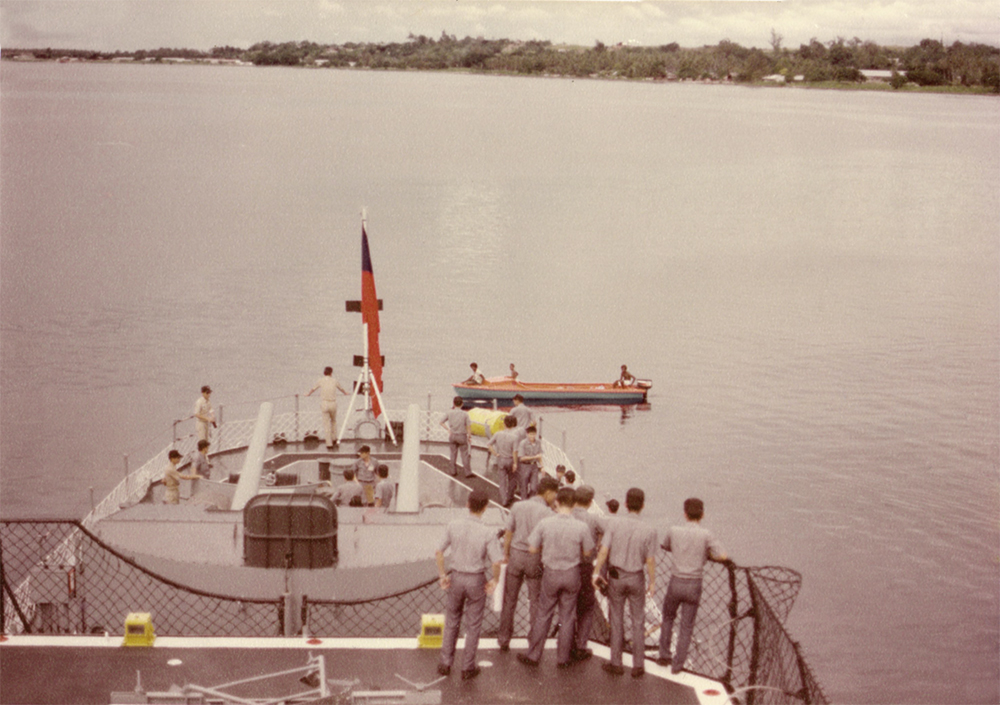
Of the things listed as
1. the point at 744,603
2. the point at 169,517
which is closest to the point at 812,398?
the point at 744,603

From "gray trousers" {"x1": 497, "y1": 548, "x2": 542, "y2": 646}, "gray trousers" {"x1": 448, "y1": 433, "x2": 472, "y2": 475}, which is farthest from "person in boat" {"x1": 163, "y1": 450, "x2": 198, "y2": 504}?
"gray trousers" {"x1": 497, "y1": 548, "x2": 542, "y2": 646}

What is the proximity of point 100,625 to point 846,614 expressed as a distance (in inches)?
Answer: 755

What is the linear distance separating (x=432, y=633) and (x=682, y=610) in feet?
9.57

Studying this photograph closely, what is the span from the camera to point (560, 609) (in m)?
12.0

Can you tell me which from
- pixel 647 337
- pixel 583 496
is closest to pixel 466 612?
pixel 583 496

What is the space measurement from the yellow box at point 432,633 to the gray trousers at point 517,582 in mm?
715

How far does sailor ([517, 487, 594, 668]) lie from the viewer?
11656mm

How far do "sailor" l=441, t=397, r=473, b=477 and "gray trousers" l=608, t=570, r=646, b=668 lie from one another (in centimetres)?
1035

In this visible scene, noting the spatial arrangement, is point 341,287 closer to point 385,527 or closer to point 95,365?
point 95,365

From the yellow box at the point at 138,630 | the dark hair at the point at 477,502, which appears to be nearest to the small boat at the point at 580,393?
the yellow box at the point at 138,630

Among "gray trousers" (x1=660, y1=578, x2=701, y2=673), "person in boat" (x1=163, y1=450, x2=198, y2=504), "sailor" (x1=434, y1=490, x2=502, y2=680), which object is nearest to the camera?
"sailor" (x1=434, y1=490, x2=502, y2=680)

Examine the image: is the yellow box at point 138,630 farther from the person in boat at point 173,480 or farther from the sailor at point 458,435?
the sailor at point 458,435

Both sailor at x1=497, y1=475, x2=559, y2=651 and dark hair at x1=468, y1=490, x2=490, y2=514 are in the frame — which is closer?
dark hair at x1=468, y1=490, x2=490, y2=514

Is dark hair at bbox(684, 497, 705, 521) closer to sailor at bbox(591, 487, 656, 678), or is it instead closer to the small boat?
sailor at bbox(591, 487, 656, 678)
